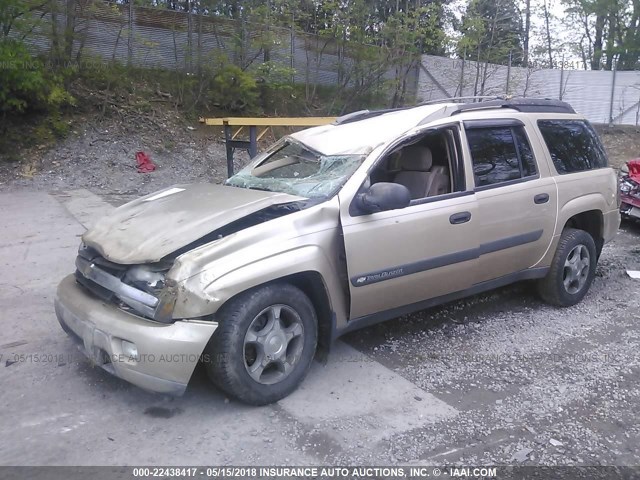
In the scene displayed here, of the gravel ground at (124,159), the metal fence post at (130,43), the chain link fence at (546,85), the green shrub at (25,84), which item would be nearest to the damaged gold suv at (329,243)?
the gravel ground at (124,159)

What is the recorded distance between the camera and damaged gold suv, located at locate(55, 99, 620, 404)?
3.23 m

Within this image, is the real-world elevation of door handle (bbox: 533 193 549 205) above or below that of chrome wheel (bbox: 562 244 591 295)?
above

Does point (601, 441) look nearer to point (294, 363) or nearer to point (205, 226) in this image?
point (294, 363)

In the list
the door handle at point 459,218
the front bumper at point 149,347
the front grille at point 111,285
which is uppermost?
the door handle at point 459,218

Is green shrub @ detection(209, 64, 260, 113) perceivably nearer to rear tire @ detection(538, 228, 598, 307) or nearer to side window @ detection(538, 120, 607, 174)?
side window @ detection(538, 120, 607, 174)

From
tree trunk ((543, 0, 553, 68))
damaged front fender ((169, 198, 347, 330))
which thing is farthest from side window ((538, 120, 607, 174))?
tree trunk ((543, 0, 553, 68))

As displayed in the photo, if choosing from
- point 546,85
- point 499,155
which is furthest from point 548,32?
point 499,155

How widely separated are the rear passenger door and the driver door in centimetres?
17

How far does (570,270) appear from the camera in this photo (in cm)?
535

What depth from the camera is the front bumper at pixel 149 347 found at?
10.2 ft

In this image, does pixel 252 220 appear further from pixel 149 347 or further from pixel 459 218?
pixel 459 218

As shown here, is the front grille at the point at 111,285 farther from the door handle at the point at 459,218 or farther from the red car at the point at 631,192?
the red car at the point at 631,192

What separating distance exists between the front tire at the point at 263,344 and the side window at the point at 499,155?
6.28ft

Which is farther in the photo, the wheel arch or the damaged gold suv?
the wheel arch
